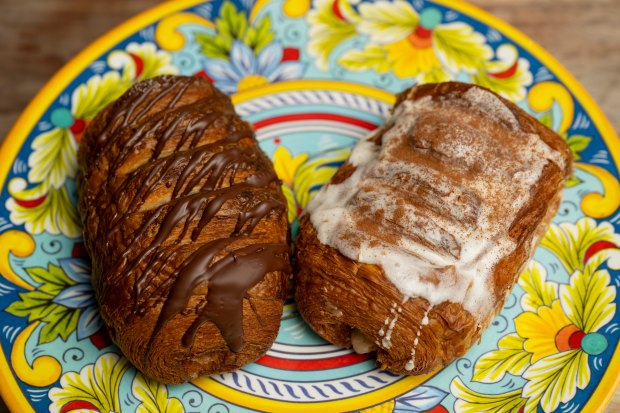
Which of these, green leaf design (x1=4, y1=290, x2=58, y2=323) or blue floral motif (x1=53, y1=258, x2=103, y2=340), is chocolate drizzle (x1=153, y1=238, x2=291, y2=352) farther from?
green leaf design (x1=4, y1=290, x2=58, y2=323)

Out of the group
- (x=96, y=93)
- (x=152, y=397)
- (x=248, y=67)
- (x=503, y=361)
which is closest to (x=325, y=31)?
(x=248, y=67)

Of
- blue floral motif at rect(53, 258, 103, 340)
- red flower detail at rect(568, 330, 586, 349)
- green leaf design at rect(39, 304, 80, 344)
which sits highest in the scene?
red flower detail at rect(568, 330, 586, 349)

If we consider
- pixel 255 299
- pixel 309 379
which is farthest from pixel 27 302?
pixel 309 379

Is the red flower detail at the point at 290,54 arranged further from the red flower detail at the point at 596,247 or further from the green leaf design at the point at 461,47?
the red flower detail at the point at 596,247

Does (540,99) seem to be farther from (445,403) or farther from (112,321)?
(112,321)

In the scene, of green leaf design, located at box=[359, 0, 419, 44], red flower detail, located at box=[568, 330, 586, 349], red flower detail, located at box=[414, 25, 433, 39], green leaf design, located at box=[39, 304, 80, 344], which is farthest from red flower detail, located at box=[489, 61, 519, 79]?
green leaf design, located at box=[39, 304, 80, 344]

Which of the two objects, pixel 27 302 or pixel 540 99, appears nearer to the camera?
pixel 27 302
